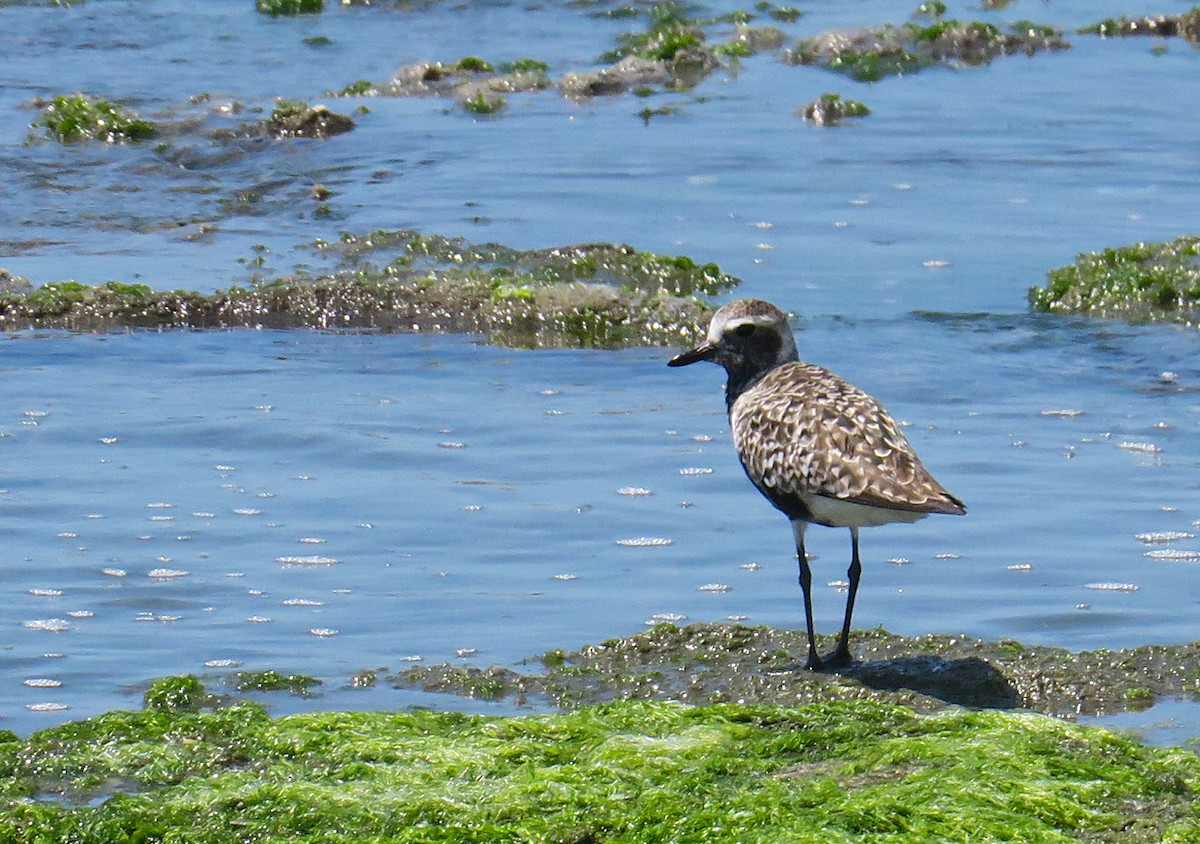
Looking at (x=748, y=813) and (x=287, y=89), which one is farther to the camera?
(x=287, y=89)

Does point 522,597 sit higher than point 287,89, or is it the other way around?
point 287,89

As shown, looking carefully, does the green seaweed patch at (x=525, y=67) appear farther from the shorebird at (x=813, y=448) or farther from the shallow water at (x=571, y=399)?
the shorebird at (x=813, y=448)

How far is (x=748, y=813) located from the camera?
4.46m

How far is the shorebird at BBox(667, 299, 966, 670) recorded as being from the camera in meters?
5.79

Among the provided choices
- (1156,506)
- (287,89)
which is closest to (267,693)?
(1156,506)

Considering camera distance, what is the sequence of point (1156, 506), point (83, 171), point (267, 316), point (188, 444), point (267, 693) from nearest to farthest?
point (267, 693), point (1156, 506), point (188, 444), point (267, 316), point (83, 171)

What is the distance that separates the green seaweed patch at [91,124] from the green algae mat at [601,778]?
11208 millimetres

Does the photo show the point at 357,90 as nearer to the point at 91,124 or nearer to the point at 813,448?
the point at 91,124

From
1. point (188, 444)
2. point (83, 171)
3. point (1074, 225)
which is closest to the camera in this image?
point (188, 444)

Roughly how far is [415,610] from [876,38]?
43.2 feet

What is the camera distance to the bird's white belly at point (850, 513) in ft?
19.1

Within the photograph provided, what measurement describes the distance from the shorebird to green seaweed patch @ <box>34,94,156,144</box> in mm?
10040

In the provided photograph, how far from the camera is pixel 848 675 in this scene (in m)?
5.79

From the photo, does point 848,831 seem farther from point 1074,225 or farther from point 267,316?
point 1074,225
